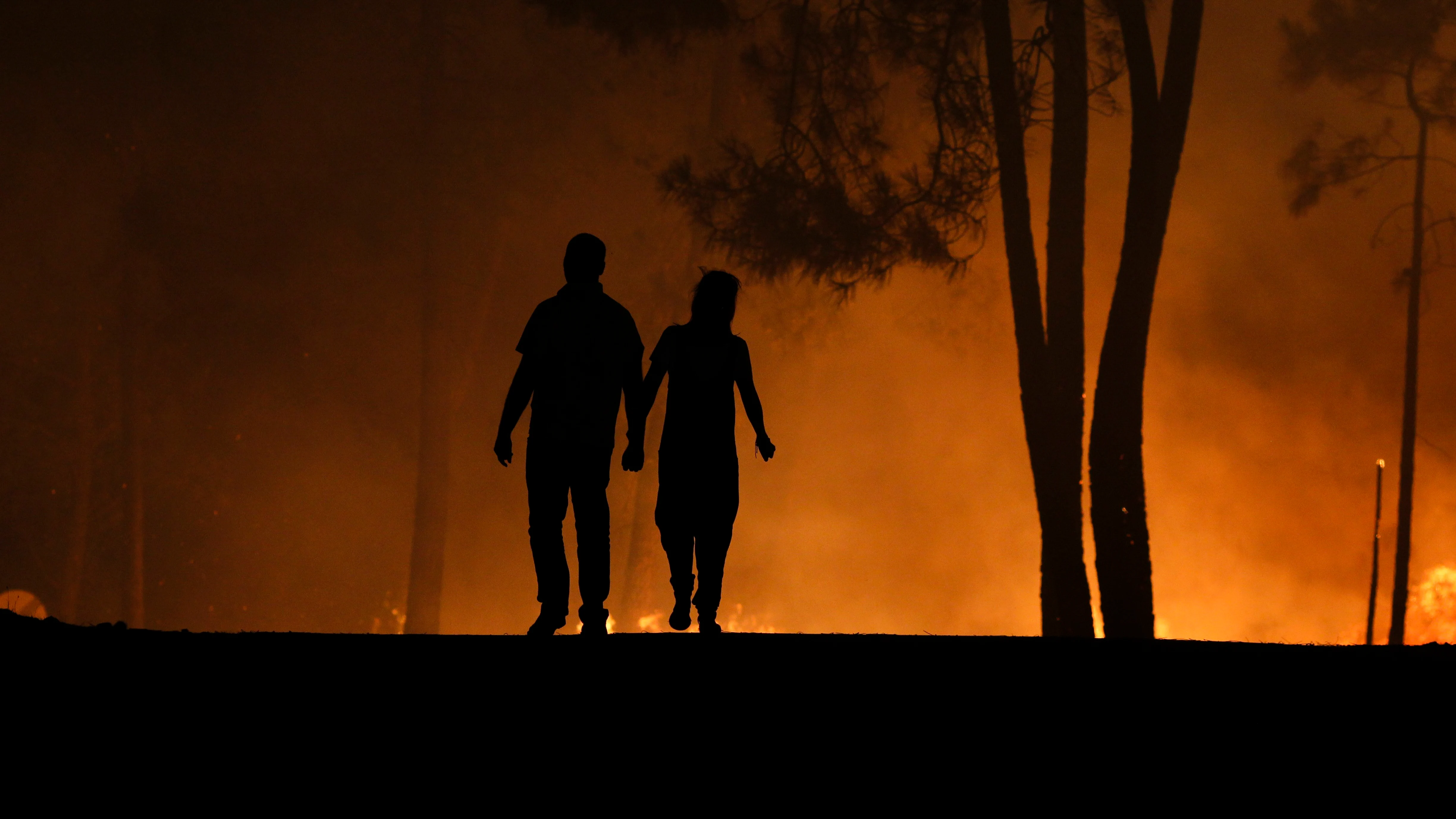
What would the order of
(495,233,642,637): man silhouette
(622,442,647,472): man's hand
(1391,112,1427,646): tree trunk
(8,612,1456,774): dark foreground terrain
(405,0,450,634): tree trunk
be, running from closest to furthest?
(8,612,1456,774): dark foreground terrain < (622,442,647,472): man's hand < (495,233,642,637): man silhouette < (1391,112,1427,646): tree trunk < (405,0,450,634): tree trunk

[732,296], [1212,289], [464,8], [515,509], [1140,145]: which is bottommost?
[732,296]

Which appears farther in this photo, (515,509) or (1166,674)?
(515,509)

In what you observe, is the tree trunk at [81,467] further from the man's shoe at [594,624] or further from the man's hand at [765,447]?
the man's hand at [765,447]

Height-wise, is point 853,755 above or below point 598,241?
below

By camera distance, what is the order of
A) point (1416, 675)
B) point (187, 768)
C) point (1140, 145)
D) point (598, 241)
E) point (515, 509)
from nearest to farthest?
point (187, 768), point (1416, 675), point (598, 241), point (1140, 145), point (515, 509)

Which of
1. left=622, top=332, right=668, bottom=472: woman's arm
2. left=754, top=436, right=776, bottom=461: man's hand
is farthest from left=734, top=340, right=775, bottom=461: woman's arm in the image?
left=622, top=332, right=668, bottom=472: woman's arm

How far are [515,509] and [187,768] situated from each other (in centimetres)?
2671

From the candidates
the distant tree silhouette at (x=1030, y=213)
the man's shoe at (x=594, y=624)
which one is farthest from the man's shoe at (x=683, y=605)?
the distant tree silhouette at (x=1030, y=213)

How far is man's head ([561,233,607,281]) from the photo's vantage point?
5219 millimetres

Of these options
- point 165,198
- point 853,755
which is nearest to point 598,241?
point 853,755

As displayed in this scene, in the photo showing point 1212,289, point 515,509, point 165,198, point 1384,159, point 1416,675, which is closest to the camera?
point 1416,675

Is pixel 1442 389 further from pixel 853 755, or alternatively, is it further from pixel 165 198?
pixel 165 198

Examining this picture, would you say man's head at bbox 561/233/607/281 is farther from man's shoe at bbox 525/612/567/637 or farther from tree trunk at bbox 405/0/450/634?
tree trunk at bbox 405/0/450/634

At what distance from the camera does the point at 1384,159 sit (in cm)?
1970
